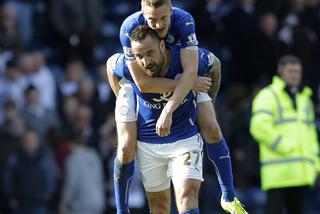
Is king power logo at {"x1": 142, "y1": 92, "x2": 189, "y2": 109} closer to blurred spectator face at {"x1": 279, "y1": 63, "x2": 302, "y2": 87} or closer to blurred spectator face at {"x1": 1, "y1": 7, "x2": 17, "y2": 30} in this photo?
blurred spectator face at {"x1": 279, "y1": 63, "x2": 302, "y2": 87}

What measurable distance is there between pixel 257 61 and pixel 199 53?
7.13 m

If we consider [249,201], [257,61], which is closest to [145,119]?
[249,201]

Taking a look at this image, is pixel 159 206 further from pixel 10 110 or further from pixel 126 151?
pixel 10 110

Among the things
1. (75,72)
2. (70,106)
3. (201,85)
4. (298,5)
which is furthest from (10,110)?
(201,85)

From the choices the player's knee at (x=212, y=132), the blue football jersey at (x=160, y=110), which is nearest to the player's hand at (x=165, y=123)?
the blue football jersey at (x=160, y=110)

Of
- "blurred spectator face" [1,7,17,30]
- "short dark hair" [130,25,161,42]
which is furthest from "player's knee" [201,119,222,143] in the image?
"blurred spectator face" [1,7,17,30]

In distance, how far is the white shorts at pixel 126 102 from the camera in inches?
392

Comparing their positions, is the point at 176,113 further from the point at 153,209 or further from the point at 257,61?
the point at 257,61

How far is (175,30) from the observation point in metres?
9.57

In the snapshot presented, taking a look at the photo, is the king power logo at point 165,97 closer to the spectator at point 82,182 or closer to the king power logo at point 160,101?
the king power logo at point 160,101

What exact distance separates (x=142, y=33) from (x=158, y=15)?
0.22 meters

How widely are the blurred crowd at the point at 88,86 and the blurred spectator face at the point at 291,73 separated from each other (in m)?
2.14

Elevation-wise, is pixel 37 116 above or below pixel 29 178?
above

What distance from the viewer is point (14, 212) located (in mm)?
14766
